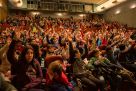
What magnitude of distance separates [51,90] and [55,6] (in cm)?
2233

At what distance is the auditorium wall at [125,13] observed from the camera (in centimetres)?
1981

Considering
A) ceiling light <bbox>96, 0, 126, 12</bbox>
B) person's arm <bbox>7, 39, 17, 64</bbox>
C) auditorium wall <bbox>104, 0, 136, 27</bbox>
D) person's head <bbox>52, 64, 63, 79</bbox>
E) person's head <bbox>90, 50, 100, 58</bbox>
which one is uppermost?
ceiling light <bbox>96, 0, 126, 12</bbox>

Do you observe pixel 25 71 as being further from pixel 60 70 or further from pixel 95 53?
pixel 95 53

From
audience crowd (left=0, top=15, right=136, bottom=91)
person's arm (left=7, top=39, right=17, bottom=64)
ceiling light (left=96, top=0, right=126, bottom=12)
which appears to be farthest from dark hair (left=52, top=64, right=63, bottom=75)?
ceiling light (left=96, top=0, right=126, bottom=12)

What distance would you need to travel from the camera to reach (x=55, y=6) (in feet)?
82.4

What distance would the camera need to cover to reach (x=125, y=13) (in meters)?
21.2

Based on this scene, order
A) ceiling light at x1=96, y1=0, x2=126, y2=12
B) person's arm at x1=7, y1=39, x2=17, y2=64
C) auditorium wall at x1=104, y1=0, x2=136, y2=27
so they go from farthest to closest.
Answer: ceiling light at x1=96, y1=0, x2=126, y2=12
auditorium wall at x1=104, y1=0, x2=136, y2=27
person's arm at x1=7, y1=39, x2=17, y2=64

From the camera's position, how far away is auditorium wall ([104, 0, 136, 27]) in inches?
780

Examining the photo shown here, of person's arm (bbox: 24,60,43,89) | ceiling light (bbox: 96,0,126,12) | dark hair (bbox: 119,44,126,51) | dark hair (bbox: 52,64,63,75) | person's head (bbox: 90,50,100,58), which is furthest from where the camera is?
ceiling light (bbox: 96,0,126,12)

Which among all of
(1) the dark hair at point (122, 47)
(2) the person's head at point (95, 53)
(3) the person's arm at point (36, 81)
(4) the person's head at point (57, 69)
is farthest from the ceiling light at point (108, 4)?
(4) the person's head at point (57, 69)

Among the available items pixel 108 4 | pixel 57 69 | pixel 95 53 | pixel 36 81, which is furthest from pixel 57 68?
pixel 108 4

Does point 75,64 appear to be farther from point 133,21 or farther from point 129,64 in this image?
point 133,21

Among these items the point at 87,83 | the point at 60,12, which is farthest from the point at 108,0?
the point at 87,83

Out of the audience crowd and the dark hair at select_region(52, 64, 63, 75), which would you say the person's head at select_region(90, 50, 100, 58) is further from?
the dark hair at select_region(52, 64, 63, 75)
